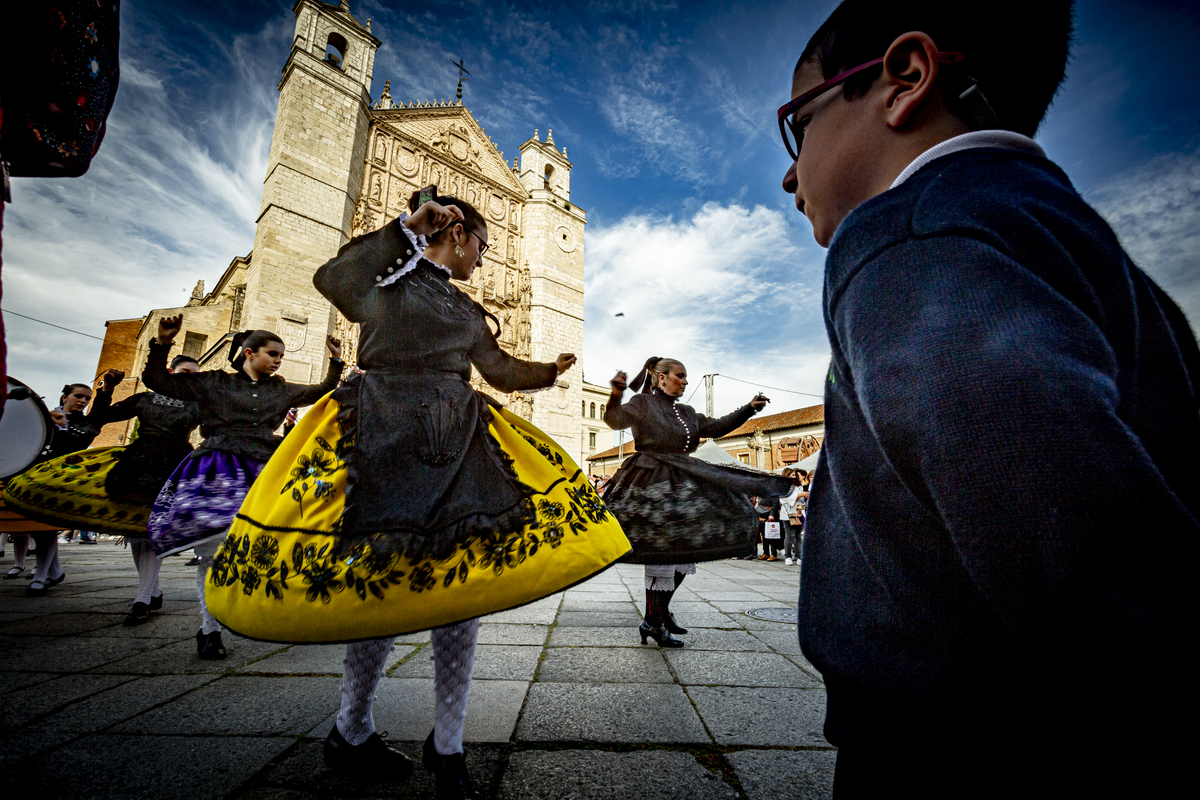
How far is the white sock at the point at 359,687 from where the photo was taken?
152 cm

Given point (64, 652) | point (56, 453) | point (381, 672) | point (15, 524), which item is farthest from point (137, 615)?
point (381, 672)

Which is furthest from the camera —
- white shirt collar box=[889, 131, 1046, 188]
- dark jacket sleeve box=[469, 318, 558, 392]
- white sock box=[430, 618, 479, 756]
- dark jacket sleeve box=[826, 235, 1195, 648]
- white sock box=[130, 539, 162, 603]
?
white sock box=[130, 539, 162, 603]

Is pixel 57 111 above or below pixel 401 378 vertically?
above

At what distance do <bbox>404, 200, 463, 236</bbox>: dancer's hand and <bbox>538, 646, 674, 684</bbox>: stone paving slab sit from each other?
6.90 feet

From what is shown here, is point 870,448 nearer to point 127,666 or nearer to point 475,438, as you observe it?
point 475,438

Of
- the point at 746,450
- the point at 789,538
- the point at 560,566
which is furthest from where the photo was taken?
the point at 746,450

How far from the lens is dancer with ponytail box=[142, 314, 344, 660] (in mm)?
2699

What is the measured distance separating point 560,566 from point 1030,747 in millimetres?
1104

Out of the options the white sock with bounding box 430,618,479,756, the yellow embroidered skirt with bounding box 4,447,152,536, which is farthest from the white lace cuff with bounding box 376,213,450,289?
the yellow embroidered skirt with bounding box 4,447,152,536

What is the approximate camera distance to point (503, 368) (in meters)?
2.03

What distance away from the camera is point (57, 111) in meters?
1.14

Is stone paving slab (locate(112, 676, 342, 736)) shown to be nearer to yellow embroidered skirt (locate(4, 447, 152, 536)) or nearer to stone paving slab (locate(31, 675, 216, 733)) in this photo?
stone paving slab (locate(31, 675, 216, 733))

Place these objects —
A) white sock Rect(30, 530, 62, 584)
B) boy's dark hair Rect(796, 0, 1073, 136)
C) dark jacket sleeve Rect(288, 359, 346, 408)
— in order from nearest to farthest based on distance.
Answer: boy's dark hair Rect(796, 0, 1073, 136), dark jacket sleeve Rect(288, 359, 346, 408), white sock Rect(30, 530, 62, 584)

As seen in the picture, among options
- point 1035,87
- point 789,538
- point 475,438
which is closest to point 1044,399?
point 1035,87
